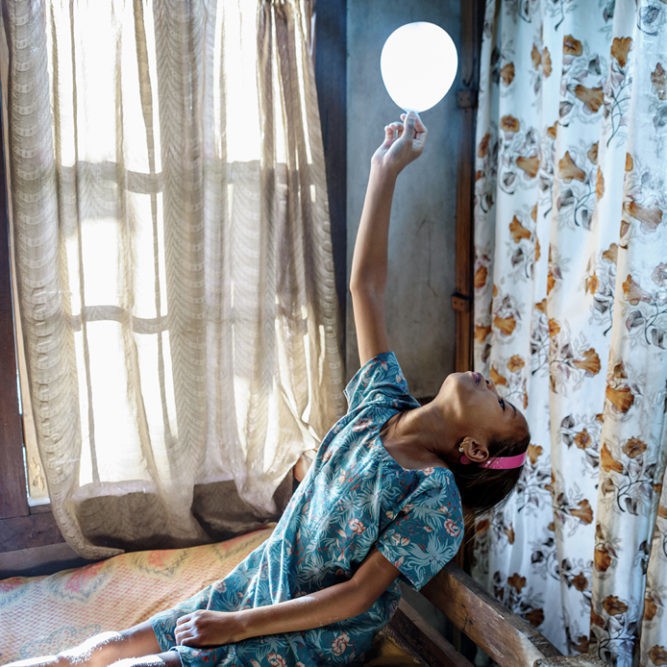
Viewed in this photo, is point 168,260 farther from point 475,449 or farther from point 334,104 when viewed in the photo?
point 475,449

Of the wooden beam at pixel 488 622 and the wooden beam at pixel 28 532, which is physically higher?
the wooden beam at pixel 488 622

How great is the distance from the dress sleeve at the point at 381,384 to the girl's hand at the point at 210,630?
570mm

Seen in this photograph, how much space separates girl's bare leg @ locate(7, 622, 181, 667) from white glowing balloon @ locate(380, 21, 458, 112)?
4.56 feet

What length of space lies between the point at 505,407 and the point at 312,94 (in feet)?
3.74

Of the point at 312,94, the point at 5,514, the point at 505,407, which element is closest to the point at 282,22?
the point at 312,94

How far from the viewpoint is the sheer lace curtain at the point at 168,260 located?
1.92 metres

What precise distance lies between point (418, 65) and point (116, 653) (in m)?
1.56

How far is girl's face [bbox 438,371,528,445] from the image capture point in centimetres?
159

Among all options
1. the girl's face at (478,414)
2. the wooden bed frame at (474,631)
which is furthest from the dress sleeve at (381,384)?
the wooden bed frame at (474,631)

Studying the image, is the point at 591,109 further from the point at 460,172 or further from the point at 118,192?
the point at 118,192

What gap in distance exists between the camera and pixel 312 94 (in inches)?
83.9

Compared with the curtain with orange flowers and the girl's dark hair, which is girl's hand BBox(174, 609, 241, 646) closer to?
the girl's dark hair

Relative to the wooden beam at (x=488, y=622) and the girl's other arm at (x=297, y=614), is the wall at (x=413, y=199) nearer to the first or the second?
the wooden beam at (x=488, y=622)

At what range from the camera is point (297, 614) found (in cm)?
142
